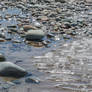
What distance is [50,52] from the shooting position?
6.09 meters

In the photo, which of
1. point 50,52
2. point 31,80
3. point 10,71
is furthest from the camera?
point 50,52

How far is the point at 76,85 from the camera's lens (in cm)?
441

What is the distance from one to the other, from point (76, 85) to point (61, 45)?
237cm

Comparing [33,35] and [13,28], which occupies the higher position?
[13,28]

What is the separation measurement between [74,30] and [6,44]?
2584 millimetres

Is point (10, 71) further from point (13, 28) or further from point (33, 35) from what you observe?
point (13, 28)

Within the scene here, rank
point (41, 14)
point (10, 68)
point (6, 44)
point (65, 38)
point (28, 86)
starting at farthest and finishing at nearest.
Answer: point (41, 14)
point (65, 38)
point (6, 44)
point (10, 68)
point (28, 86)

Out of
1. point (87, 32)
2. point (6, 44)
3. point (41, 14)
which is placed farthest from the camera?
point (41, 14)

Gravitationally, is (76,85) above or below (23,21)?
below

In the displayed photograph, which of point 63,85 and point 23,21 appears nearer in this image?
point 63,85

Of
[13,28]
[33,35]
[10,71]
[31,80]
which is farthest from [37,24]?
[31,80]

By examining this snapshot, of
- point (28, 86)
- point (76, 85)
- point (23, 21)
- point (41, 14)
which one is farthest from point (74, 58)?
point (41, 14)

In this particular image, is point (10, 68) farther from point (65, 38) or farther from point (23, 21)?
point (23, 21)

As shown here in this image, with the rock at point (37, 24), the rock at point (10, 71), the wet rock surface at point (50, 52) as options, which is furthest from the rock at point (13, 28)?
the rock at point (10, 71)
